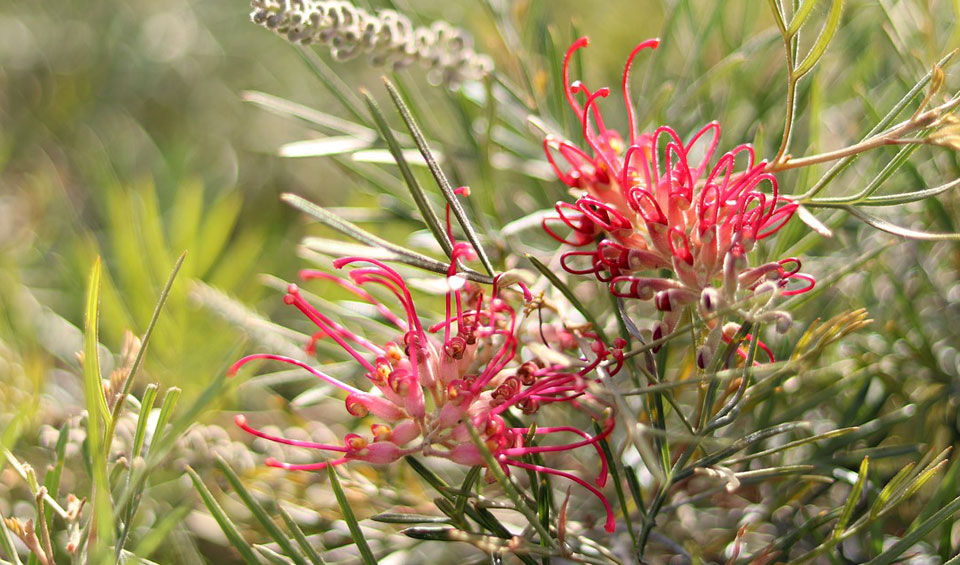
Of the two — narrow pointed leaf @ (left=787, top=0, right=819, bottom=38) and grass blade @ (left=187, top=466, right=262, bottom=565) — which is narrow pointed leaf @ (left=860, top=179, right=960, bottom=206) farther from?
grass blade @ (left=187, top=466, right=262, bottom=565)

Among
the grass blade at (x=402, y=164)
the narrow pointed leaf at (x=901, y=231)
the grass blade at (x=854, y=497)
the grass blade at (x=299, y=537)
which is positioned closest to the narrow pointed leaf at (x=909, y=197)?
the narrow pointed leaf at (x=901, y=231)

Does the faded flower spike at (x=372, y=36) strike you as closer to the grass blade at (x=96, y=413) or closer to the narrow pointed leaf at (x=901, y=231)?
the grass blade at (x=96, y=413)

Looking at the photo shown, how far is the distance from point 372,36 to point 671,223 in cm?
26

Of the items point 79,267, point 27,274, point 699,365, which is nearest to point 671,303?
point 699,365

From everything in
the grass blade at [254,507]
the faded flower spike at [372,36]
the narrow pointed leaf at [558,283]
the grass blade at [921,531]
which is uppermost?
the faded flower spike at [372,36]

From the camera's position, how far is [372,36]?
592mm

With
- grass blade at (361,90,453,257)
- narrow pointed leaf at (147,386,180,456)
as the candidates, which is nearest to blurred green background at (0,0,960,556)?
narrow pointed leaf at (147,386,180,456)

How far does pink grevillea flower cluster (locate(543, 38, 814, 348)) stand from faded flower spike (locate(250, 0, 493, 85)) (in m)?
0.16

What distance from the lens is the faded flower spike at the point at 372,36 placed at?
0.50 metres

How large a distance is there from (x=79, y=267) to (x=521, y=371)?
1.87 ft

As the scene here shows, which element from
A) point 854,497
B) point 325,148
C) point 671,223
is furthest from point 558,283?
point 325,148

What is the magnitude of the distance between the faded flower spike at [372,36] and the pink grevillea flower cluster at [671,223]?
0.53 ft

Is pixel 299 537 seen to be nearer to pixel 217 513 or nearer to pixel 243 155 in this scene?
pixel 217 513

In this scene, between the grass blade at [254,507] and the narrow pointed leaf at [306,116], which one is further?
the narrow pointed leaf at [306,116]
